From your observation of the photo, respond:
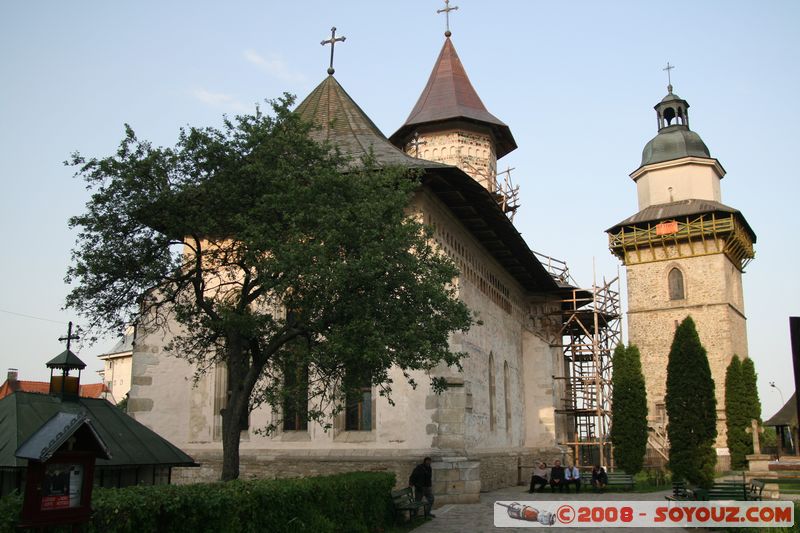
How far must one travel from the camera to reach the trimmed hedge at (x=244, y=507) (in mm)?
6809

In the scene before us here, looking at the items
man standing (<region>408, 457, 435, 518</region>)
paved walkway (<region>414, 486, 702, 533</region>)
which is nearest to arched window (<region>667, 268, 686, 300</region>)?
paved walkway (<region>414, 486, 702, 533</region>)

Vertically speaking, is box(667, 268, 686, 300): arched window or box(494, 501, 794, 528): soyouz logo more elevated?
box(667, 268, 686, 300): arched window

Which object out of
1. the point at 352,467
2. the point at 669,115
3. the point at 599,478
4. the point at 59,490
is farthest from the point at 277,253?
the point at 669,115

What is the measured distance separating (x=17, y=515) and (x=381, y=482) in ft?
24.0

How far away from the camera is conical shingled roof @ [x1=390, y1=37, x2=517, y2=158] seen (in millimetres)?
30656

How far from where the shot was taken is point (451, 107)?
3097 cm

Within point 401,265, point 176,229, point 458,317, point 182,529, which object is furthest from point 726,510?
point 176,229

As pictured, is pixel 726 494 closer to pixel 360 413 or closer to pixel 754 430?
pixel 360 413

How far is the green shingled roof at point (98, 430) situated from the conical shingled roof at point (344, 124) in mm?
8268

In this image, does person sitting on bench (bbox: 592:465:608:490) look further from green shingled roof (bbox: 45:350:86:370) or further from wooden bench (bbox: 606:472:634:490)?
green shingled roof (bbox: 45:350:86:370)

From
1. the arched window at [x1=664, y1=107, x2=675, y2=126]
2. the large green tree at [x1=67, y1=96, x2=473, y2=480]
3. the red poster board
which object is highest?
the arched window at [x1=664, y1=107, x2=675, y2=126]

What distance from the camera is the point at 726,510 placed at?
12.7m

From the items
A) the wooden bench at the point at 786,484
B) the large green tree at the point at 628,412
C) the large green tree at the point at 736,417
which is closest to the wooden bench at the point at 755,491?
the wooden bench at the point at 786,484

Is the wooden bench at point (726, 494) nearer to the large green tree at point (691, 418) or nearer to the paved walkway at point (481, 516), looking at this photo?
the paved walkway at point (481, 516)
